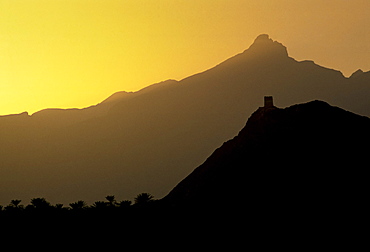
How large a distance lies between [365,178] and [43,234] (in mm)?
42621

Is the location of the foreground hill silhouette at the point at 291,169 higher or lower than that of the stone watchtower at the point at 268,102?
lower

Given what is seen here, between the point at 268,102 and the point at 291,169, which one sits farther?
the point at 268,102

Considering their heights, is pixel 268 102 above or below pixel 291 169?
above

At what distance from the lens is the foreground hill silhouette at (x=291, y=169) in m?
74.2

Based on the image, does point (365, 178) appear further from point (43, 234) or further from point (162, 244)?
point (43, 234)

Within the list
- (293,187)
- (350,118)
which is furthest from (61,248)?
(350,118)

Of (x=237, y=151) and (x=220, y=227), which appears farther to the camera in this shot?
(x=237, y=151)

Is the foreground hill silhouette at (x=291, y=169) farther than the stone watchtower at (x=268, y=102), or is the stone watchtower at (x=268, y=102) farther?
the stone watchtower at (x=268, y=102)

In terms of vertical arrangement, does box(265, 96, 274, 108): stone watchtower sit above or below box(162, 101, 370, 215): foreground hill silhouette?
above

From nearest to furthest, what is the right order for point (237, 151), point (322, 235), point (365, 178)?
1. point (322, 235)
2. point (365, 178)
3. point (237, 151)

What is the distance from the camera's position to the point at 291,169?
268ft

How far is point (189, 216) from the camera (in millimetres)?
78125

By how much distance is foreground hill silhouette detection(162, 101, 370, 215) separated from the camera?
243ft

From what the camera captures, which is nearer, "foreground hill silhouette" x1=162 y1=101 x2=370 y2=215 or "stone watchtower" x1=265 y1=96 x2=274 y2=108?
"foreground hill silhouette" x1=162 y1=101 x2=370 y2=215
